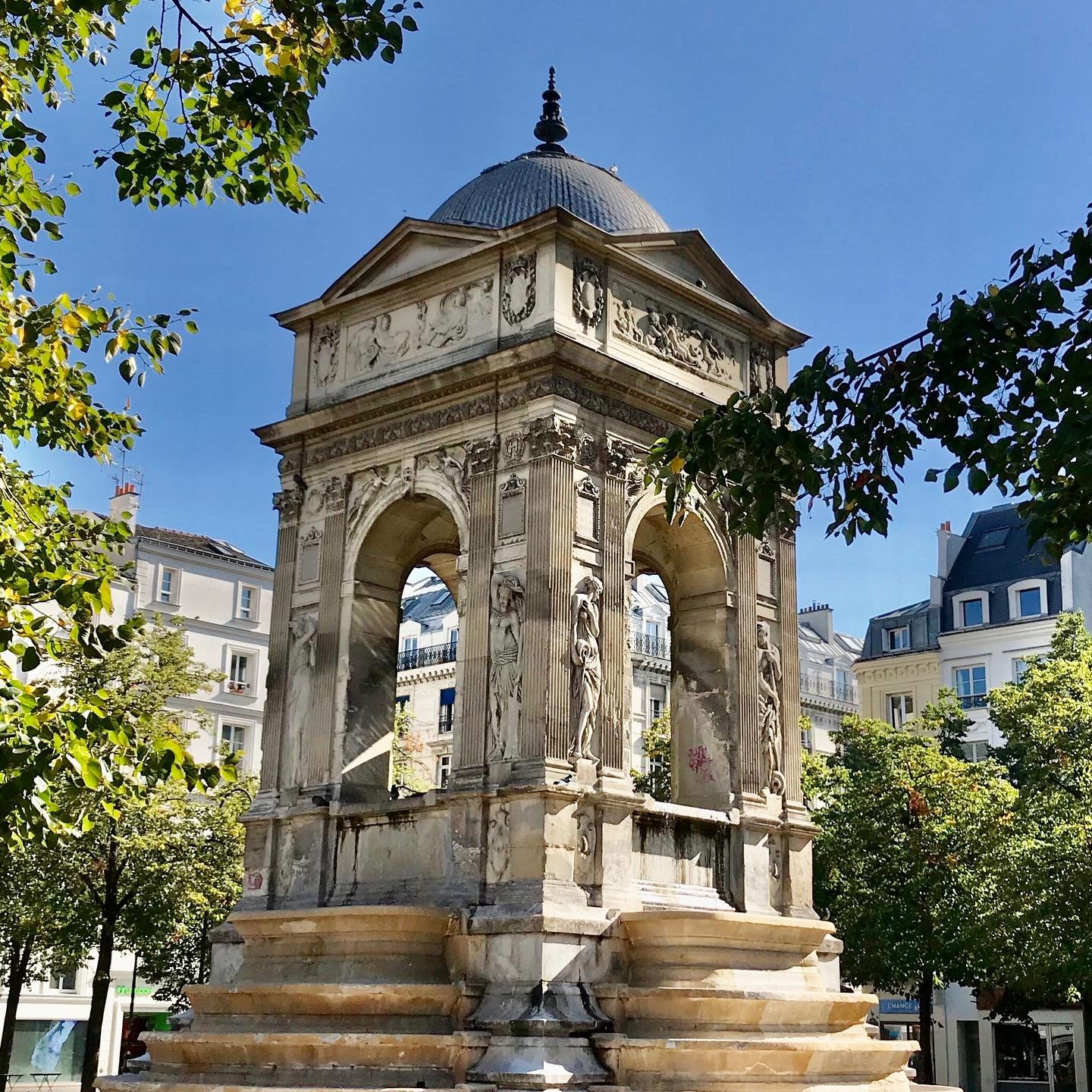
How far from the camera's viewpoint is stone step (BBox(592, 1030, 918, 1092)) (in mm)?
14938

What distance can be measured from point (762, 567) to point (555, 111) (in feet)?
23.8

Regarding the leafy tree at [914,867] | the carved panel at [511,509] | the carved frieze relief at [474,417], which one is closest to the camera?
the carved panel at [511,509]

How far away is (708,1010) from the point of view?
15508 millimetres

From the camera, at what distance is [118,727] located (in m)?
12.4

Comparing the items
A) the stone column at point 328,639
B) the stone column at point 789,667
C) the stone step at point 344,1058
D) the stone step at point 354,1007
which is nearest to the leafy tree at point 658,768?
the stone column at point 789,667

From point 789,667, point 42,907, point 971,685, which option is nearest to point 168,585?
point 42,907

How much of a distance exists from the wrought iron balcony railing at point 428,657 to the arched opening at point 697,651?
121ft

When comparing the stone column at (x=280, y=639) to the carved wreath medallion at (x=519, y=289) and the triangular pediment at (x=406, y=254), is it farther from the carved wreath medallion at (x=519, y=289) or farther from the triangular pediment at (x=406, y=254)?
the carved wreath medallion at (x=519, y=289)

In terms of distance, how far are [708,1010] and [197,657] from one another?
3719 centimetres

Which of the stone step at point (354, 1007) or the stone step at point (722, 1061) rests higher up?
the stone step at point (354, 1007)

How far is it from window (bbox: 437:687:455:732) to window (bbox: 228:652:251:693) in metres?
6.80

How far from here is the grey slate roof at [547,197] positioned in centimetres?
2006

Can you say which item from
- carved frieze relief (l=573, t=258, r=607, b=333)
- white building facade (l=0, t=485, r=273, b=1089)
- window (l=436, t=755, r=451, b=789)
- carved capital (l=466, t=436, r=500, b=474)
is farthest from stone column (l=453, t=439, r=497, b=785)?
window (l=436, t=755, r=451, b=789)

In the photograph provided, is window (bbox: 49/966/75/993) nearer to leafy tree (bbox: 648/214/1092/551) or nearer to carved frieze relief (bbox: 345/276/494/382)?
carved frieze relief (bbox: 345/276/494/382)
